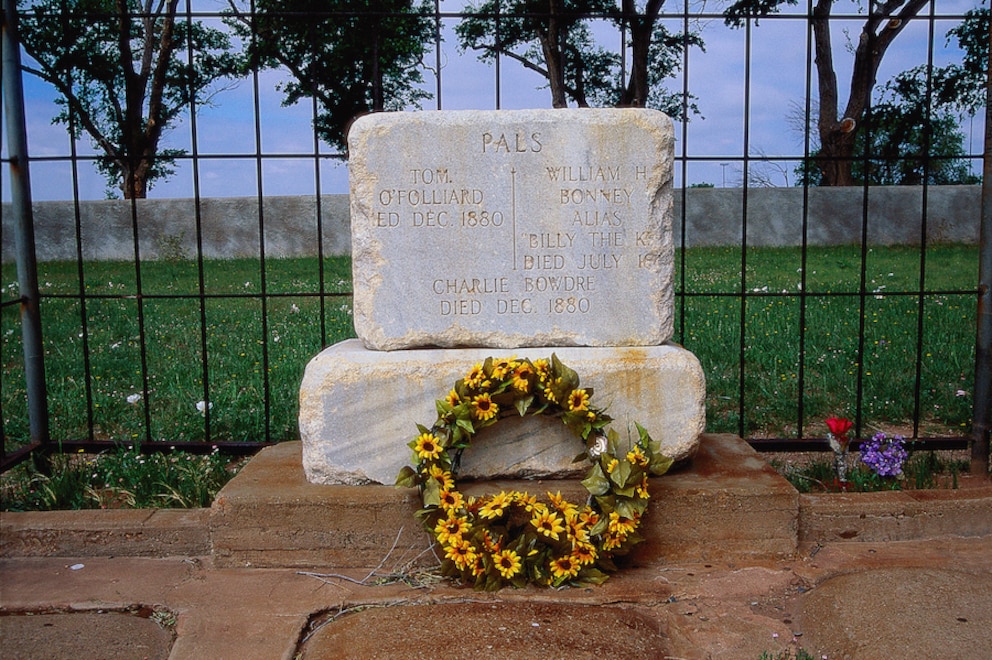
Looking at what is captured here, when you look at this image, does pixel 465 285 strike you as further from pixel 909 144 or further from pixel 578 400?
pixel 909 144

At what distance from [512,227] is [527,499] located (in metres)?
0.98

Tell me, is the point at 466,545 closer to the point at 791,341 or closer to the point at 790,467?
the point at 790,467

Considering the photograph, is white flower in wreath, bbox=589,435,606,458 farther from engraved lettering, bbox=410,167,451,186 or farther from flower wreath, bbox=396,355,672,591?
engraved lettering, bbox=410,167,451,186

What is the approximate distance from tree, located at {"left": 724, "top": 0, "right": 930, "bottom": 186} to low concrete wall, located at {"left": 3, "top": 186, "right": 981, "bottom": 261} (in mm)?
1527

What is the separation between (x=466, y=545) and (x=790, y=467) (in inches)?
75.2

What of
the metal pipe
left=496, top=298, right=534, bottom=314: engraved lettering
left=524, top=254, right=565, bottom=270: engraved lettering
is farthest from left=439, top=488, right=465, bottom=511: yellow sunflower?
the metal pipe

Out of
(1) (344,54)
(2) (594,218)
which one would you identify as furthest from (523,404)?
(1) (344,54)

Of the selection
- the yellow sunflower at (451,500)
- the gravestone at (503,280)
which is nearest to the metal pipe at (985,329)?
the gravestone at (503,280)

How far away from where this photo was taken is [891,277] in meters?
9.22

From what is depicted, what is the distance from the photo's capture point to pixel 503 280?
3.21 meters

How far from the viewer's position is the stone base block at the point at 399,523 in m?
3.05

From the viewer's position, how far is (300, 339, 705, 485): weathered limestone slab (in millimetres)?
3109

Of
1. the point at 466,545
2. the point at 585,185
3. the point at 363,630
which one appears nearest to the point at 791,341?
the point at 585,185

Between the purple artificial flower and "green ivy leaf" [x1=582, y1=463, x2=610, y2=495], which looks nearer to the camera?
"green ivy leaf" [x1=582, y1=463, x2=610, y2=495]
